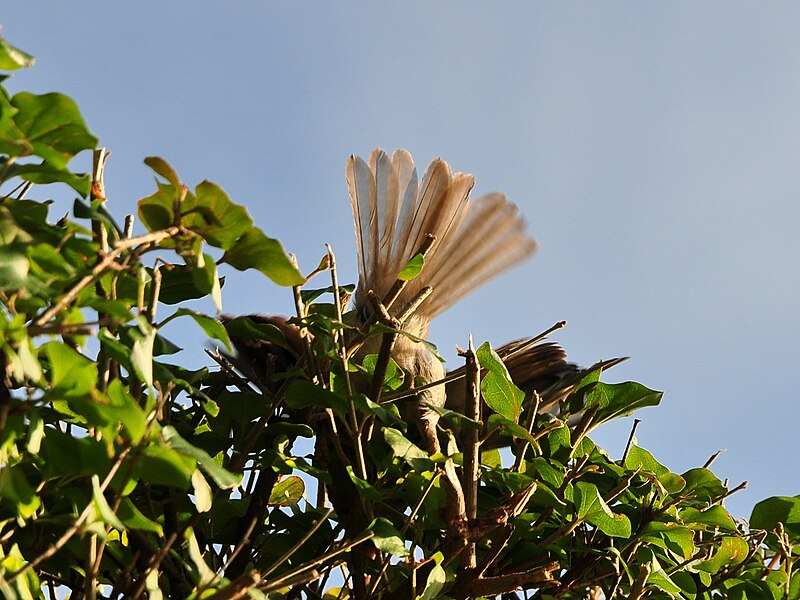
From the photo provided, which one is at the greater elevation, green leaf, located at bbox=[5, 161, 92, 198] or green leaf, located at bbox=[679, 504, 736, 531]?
green leaf, located at bbox=[5, 161, 92, 198]

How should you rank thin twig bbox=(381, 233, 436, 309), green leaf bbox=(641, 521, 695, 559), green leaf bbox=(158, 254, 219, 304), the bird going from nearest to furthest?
green leaf bbox=(158, 254, 219, 304), thin twig bbox=(381, 233, 436, 309), green leaf bbox=(641, 521, 695, 559), the bird

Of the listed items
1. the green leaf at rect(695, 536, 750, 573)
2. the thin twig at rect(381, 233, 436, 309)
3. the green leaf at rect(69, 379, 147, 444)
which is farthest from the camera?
the green leaf at rect(695, 536, 750, 573)

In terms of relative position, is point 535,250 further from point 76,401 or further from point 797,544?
point 76,401

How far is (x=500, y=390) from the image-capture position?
1299 mm

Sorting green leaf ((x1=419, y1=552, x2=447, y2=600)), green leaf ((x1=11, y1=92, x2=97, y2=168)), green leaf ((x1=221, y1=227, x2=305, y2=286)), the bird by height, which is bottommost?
green leaf ((x1=419, y1=552, x2=447, y2=600))

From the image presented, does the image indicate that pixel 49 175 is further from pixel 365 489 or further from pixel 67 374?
pixel 365 489

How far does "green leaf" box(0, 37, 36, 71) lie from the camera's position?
0.81 meters

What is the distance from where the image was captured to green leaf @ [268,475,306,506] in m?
1.48

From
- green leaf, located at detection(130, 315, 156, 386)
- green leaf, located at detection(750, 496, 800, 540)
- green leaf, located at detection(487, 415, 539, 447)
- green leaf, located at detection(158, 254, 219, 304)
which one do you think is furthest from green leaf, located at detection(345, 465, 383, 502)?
green leaf, located at detection(750, 496, 800, 540)

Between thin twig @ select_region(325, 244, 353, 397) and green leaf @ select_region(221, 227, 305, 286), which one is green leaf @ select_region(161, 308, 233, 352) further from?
thin twig @ select_region(325, 244, 353, 397)

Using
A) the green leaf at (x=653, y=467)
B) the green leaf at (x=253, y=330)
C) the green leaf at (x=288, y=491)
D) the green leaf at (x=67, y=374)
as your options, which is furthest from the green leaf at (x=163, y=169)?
the green leaf at (x=653, y=467)

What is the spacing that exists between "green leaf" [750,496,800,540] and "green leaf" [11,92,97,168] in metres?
1.23

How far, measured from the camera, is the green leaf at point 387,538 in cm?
110

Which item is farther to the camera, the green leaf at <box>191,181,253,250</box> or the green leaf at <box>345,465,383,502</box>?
the green leaf at <box>345,465,383,502</box>
